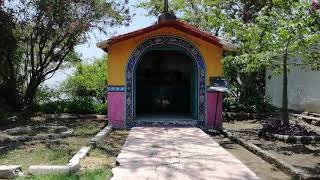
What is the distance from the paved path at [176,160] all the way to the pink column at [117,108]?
2.60 metres

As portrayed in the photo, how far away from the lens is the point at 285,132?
13203 mm

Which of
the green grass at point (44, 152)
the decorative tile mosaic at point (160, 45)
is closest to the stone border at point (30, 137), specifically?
the green grass at point (44, 152)

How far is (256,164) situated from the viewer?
9586 millimetres

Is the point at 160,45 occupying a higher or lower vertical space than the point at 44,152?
higher

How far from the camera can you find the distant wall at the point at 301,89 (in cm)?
1891

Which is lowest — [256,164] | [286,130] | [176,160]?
[256,164]

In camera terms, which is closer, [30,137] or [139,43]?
[30,137]

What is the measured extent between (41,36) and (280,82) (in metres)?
10.2

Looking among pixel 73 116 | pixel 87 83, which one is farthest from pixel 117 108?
pixel 87 83

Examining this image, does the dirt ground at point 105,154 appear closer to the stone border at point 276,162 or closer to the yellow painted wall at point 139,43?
the yellow painted wall at point 139,43

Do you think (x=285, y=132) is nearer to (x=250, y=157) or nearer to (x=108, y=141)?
(x=250, y=157)

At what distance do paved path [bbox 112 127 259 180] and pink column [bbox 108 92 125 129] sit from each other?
8.53 ft

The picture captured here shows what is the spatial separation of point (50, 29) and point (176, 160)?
11.6 m

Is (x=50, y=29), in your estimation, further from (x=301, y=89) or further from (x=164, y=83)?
(x=301, y=89)
